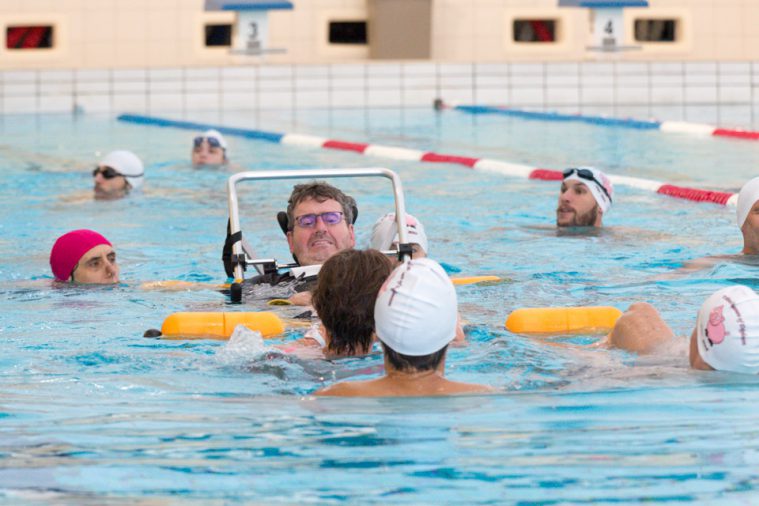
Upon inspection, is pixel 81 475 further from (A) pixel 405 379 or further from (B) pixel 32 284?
(B) pixel 32 284

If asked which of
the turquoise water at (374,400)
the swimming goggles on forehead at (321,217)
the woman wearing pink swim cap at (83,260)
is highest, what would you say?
the swimming goggles on forehead at (321,217)

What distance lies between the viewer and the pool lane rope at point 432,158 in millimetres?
9770

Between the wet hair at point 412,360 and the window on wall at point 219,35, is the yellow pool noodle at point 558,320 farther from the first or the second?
the window on wall at point 219,35

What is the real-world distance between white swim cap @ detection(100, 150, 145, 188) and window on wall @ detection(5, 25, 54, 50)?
10.4m

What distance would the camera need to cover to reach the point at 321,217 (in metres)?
5.63

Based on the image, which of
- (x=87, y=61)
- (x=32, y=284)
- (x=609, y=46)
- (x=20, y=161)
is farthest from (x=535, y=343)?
(x=87, y=61)

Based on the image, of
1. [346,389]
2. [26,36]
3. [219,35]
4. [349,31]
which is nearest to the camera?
[346,389]

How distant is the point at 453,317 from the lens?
12.5 ft

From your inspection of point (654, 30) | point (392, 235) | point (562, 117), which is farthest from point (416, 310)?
point (654, 30)

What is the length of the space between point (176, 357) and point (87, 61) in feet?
51.6

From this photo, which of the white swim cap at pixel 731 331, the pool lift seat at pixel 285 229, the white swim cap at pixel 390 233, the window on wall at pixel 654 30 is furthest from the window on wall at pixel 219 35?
the white swim cap at pixel 731 331

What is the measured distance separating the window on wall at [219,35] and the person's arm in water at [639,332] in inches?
634

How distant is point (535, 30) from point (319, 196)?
15.5 meters

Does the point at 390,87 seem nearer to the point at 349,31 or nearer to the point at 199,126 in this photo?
the point at 349,31
